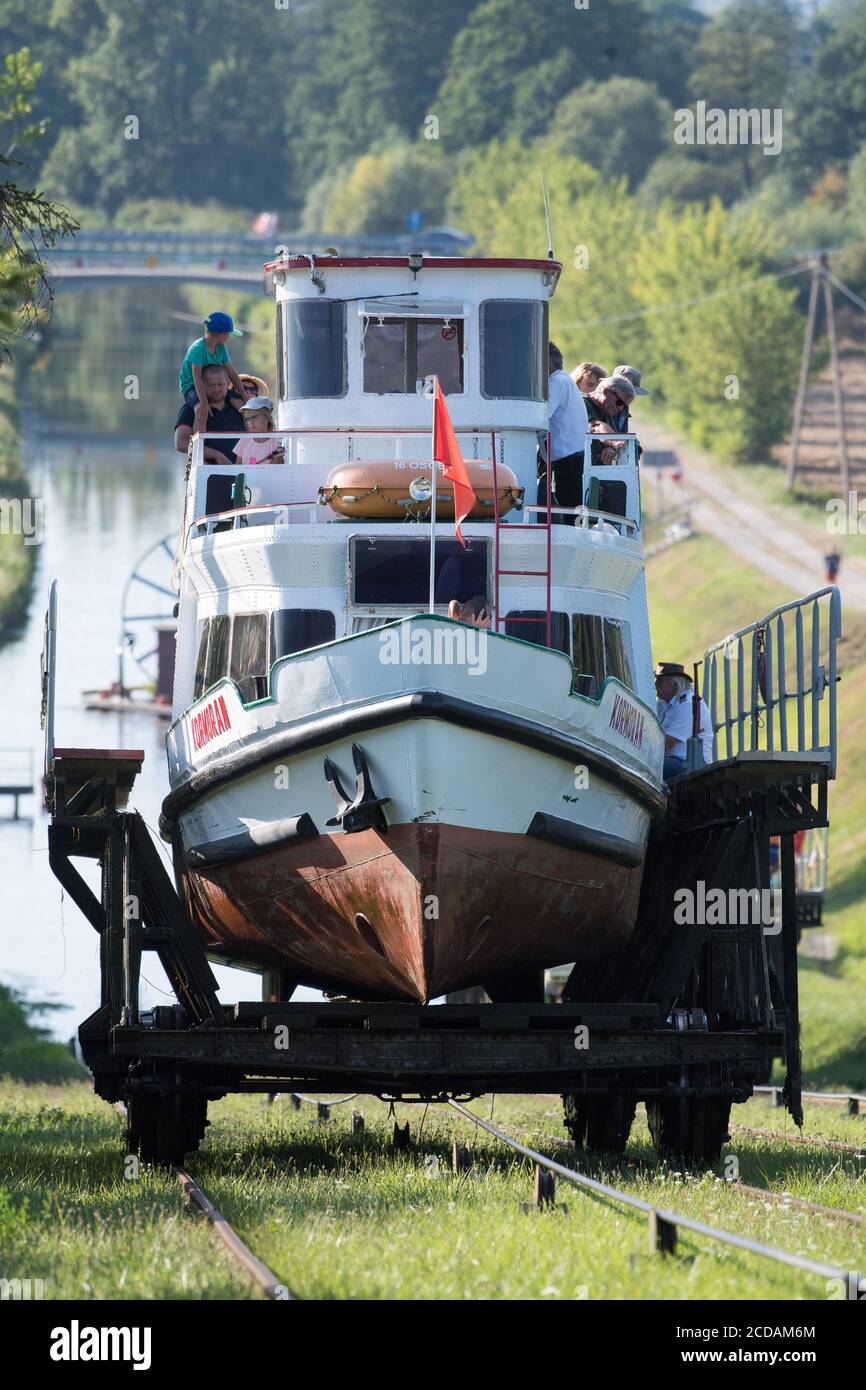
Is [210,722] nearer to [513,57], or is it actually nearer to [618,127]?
[618,127]

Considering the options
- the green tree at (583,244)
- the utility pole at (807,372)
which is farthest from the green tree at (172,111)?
the utility pole at (807,372)

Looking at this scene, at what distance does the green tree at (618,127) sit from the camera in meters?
139

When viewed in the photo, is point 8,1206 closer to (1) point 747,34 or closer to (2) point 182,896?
(2) point 182,896

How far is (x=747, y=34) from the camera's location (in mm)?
160625

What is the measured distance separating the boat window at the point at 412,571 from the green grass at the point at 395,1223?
3.88m

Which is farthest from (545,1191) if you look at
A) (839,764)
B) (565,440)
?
(839,764)

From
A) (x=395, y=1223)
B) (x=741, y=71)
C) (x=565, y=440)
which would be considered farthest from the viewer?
(x=741, y=71)

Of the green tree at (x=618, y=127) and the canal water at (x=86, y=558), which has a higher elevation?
the green tree at (x=618, y=127)

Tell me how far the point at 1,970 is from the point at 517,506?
2706 centimetres

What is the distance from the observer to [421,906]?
15641 millimetres

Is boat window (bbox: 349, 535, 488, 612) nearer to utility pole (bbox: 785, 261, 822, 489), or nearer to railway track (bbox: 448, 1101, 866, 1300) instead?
railway track (bbox: 448, 1101, 866, 1300)

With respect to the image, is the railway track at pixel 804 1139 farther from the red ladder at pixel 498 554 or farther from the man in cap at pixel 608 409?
the man in cap at pixel 608 409

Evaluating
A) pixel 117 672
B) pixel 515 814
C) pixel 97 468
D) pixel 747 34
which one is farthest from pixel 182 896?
pixel 747 34

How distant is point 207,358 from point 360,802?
5459 mm
